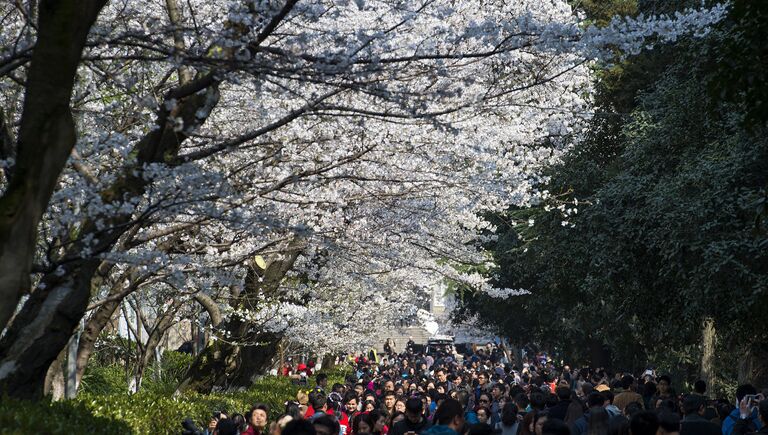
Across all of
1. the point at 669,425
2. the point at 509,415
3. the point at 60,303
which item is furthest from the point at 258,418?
the point at 669,425

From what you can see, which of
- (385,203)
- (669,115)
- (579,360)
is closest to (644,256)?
(669,115)

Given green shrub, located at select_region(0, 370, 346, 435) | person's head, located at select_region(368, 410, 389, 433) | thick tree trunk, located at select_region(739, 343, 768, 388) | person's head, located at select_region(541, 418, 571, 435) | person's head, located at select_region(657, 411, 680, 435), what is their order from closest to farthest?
green shrub, located at select_region(0, 370, 346, 435), person's head, located at select_region(657, 411, 680, 435), person's head, located at select_region(541, 418, 571, 435), person's head, located at select_region(368, 410, 389, 433), thick tree trunk, located at select_region(739, 343, 768, 388)

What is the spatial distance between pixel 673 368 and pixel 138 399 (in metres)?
25.5

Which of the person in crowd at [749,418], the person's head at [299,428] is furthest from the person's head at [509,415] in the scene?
the person's head at [299,428]

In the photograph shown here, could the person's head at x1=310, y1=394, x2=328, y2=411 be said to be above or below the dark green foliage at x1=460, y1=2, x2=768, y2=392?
below

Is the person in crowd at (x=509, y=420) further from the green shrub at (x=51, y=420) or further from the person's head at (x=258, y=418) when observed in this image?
the green shrub at (x=51, y=420)

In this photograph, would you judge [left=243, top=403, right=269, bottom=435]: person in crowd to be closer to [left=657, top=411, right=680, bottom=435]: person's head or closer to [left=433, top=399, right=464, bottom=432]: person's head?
[left=433, top=399, right=464, bottom=432]: person's head

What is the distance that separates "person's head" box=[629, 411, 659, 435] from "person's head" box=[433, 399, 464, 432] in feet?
6.91

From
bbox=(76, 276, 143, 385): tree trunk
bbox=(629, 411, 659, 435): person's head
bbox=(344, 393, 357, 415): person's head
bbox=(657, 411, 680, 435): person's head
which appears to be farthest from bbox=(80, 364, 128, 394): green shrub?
bbox=(657, 411, 680, 435): person's head

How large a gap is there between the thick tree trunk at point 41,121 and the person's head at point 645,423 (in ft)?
15.5

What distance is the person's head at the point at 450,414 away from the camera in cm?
1018

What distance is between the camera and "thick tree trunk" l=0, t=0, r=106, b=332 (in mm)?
6484

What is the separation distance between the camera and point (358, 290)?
26.3 m

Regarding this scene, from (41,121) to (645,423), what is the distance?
5.02 meters
